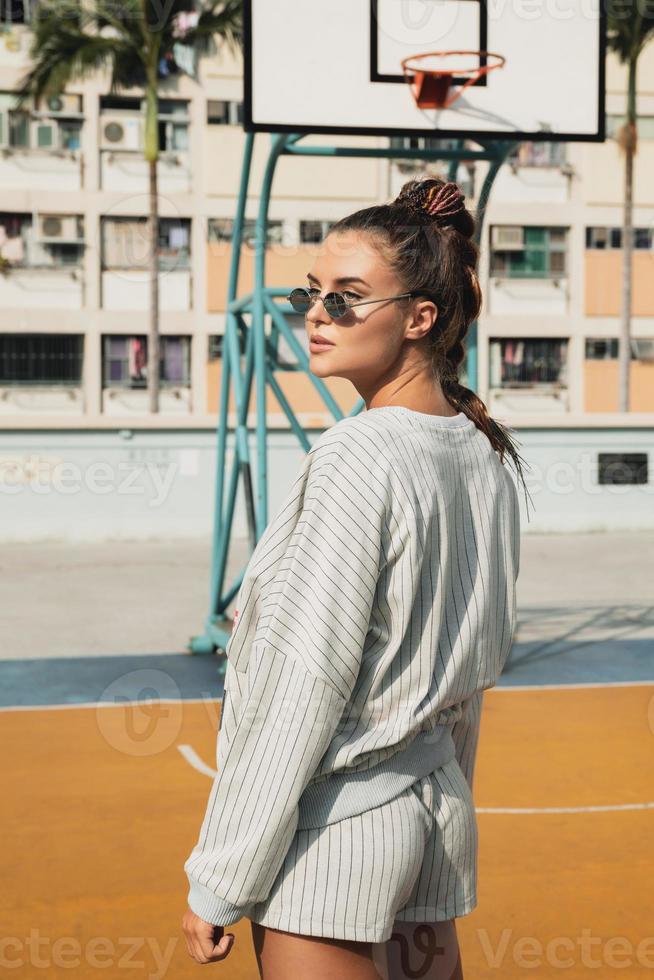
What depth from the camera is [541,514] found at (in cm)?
1466

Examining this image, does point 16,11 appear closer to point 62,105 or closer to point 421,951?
point 62,105

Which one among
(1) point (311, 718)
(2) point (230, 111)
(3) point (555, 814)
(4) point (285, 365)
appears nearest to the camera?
(1) point (311, 718)

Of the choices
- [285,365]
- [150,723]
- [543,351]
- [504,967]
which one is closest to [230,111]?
[543,351]

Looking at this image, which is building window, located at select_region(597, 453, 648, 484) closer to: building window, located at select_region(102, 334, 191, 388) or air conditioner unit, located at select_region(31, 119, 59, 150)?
building window, located at select_region(102, 334, 191, 388)

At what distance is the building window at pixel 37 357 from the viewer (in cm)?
2442

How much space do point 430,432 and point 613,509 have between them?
13.8m

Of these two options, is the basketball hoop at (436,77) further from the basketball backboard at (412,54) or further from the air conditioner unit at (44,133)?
the air conditioner unit at (44,133)

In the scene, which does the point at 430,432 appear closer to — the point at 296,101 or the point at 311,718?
the point at 311,718

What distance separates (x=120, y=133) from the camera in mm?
24406

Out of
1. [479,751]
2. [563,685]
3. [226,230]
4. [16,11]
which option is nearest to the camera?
[479,751]

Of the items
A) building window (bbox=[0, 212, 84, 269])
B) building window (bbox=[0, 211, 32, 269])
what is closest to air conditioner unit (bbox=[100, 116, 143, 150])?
building window (bbox=[0, 212, 84, 269])

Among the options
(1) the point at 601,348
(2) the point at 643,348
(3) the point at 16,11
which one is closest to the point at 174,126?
(3) the point at 16,11

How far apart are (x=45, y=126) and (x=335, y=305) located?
79.5ft

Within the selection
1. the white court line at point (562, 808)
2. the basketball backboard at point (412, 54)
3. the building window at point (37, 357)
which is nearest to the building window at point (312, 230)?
the building window at point (37, 357)
